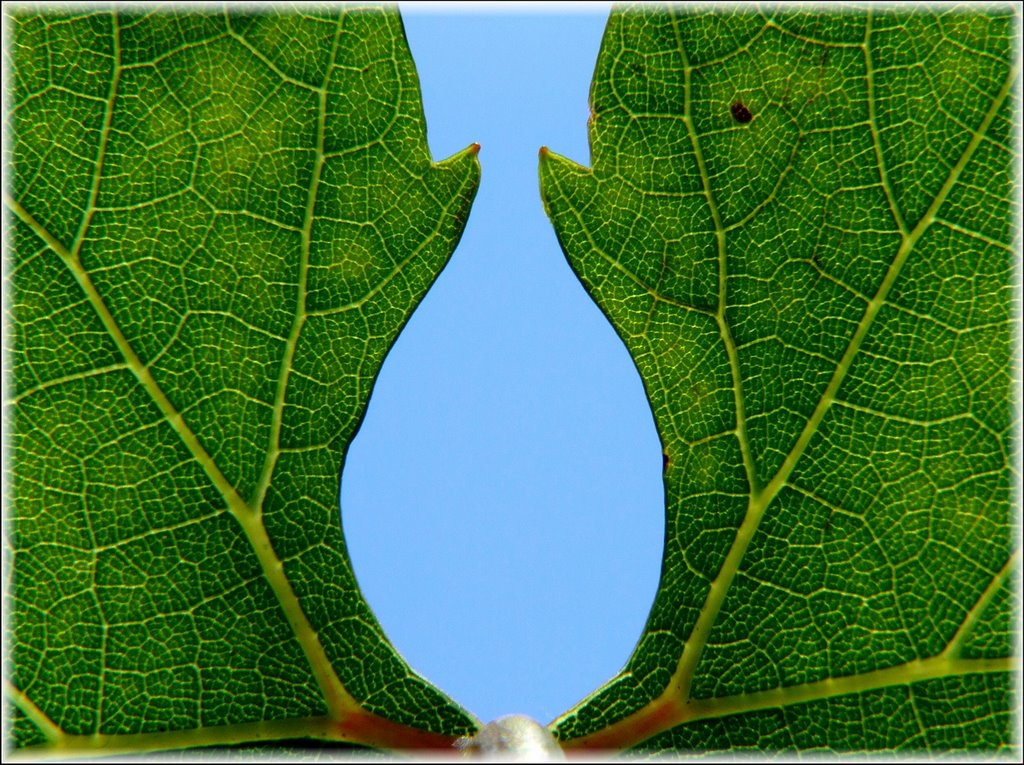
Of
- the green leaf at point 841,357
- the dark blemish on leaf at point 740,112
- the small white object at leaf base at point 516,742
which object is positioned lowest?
the small white object at leaf base at point 516,742

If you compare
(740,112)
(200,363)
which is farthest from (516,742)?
(740,112)

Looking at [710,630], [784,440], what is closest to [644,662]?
[710,630]

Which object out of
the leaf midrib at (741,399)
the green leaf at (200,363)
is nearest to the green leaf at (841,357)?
the leaf midrib at (741,399)

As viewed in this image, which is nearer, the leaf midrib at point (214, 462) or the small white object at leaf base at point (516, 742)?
the small white object at leaf base at point (516, 742)

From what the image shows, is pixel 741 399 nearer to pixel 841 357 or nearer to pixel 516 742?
pixel 841 357

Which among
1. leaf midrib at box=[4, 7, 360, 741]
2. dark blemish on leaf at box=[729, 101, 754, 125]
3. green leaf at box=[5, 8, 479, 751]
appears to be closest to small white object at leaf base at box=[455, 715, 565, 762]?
green leaf at box=[5, 8, 479, 751]

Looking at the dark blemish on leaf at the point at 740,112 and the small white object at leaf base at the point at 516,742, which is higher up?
the dark blemish on leaf at the point at 740,112

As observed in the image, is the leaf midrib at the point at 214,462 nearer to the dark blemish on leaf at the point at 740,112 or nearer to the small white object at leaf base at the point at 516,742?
the small white object at leaf base at the point at 516,742
